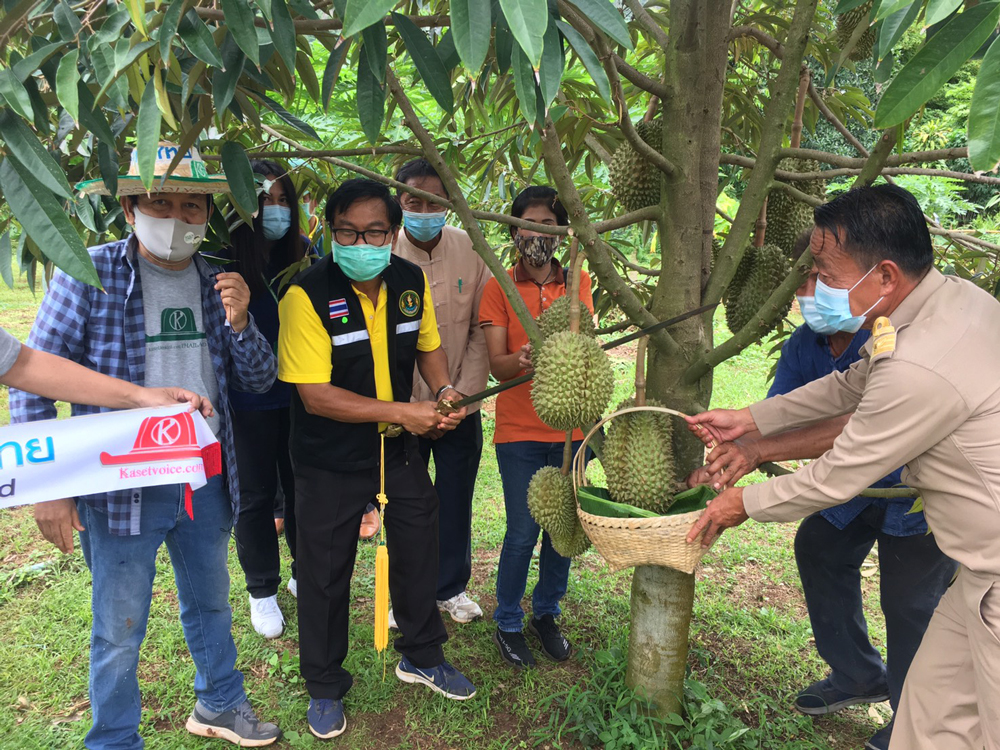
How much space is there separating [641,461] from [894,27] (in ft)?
3.89

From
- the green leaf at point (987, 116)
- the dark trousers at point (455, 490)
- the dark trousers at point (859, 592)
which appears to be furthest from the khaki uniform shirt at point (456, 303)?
the green leaf at point (987, 116)

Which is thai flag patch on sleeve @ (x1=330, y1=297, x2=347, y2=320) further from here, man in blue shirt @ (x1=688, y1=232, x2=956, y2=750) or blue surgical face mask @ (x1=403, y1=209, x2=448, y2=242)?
man in blue shirt @ (x1=688, y1=232, x2=956, y2=750)

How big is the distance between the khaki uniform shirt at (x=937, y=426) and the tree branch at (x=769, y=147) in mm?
492

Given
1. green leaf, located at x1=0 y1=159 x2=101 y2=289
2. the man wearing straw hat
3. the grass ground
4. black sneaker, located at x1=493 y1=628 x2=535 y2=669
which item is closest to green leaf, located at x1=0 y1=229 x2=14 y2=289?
the man wearing straw hat

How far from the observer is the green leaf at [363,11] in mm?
975


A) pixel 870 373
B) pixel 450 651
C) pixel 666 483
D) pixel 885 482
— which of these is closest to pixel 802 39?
pixel 870 373

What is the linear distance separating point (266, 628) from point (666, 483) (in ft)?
6.74

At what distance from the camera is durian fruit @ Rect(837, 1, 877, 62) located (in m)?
2.09

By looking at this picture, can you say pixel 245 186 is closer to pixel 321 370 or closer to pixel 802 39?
pixel 321 370

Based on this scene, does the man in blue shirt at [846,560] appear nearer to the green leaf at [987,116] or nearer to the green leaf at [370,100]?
A: the green leaf at [987,116]

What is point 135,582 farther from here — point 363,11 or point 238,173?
point 363,11

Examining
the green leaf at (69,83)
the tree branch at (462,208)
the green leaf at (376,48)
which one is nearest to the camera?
the green leaf at (69,83)

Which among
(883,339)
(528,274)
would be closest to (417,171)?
(528,274)

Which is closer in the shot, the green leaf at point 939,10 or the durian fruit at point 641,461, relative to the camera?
the green leaf at point 939,10
